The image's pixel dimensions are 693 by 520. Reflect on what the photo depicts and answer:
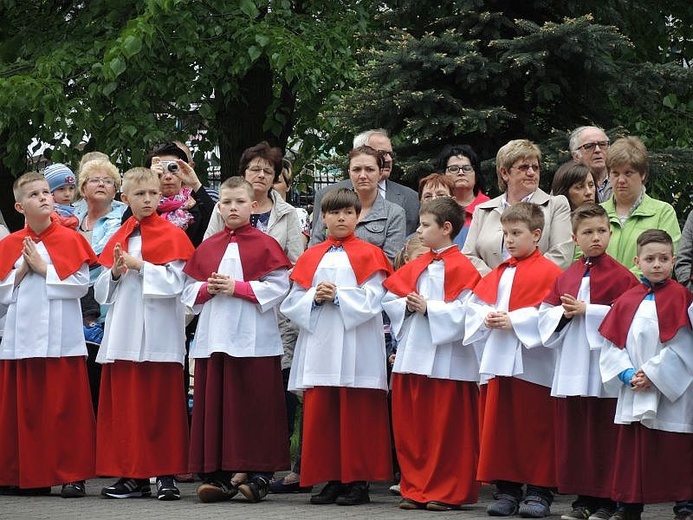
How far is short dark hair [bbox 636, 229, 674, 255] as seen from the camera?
8016 millimetres

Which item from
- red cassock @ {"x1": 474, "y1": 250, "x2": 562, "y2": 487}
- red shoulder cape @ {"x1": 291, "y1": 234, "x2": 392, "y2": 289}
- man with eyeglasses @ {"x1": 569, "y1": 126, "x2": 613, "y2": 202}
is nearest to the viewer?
red cassock @ {"x1": 474, "y1": 250, "x2": 562, "y2": 487}

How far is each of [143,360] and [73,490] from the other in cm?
105

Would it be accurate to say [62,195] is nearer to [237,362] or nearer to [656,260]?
[237,362]

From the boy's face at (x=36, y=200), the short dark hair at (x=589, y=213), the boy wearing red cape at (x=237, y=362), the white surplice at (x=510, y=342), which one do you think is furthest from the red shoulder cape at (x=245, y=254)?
the short dark hair at (x=589, y=213)

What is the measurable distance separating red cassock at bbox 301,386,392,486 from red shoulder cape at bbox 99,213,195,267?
1.32 metres

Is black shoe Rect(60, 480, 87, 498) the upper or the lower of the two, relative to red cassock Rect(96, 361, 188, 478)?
lower

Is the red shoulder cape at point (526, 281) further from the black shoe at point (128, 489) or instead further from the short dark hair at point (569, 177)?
the black shoe at point (128, 489)

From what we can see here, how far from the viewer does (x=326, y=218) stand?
9266 mm

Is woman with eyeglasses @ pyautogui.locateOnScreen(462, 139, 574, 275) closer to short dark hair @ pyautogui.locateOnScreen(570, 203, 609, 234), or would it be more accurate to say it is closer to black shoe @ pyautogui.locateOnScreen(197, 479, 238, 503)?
short dark hair @ pyautogui.locateOnScreen(570, 203, 609, 234)

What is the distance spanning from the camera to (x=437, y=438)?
29.0ft

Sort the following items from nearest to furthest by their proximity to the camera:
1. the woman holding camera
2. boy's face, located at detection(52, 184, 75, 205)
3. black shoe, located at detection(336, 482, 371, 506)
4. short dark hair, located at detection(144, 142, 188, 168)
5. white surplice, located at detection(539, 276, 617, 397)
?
white surplice, located at detection(539, 276, 617, 397), black shoe, located at detection(336, 482, 371, 506), the woman holding camera, short dark hair, located at detection(144, 142, 188, 168), boy's face, located at detection(52, 184, 75, 205)

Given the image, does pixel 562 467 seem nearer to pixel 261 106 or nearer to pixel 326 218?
pixel 326 218

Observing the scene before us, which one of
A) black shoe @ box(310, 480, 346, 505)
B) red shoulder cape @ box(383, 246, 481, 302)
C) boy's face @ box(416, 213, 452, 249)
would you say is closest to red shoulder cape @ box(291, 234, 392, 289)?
red shoulder cape @ box(383, 246, 481, 302)

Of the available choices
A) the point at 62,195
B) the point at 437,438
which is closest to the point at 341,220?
the point at 437,438
